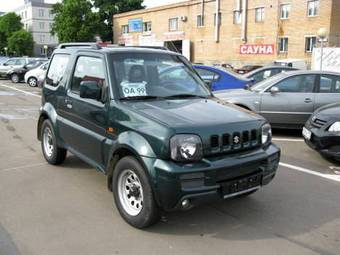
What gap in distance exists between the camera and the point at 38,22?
4210 inches

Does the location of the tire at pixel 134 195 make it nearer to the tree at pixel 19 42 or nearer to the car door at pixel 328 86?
the car door at pixel 328 86

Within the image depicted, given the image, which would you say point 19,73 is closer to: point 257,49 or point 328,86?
point 328,86

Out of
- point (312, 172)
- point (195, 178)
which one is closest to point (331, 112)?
point (312, 172)

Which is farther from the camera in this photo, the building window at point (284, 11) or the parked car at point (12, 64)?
the building window at point (284, 11)

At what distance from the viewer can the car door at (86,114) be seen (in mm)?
4926

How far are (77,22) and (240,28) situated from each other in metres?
29.2

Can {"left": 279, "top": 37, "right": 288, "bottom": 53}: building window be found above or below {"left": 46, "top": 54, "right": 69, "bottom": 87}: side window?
above

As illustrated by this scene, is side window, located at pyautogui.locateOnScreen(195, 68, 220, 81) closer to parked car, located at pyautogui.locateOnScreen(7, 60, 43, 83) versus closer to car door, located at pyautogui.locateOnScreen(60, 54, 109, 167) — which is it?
car door, located at pyautogui.locateOnScreen(60, 54, 109, 167)

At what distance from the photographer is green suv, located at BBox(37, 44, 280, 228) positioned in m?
3.94

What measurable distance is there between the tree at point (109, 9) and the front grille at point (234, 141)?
214ft

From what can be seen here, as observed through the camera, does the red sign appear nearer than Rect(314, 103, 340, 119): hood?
No

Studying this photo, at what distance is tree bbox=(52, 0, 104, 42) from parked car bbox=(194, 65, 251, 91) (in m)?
54.2

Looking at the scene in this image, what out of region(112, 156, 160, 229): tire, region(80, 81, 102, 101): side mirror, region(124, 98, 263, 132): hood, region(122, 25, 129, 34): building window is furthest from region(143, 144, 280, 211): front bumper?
region(122, 25, 129, 34): building window

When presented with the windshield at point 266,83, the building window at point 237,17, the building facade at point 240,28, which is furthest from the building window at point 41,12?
the windshield at point 266,83
